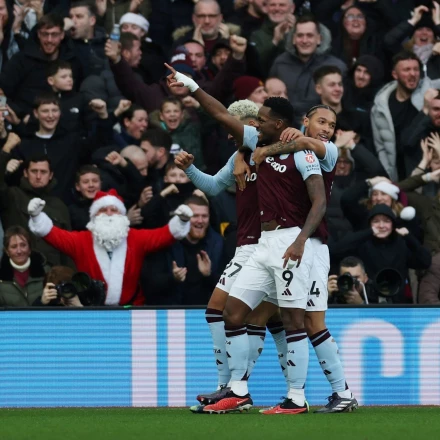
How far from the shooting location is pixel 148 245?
12.9 meters

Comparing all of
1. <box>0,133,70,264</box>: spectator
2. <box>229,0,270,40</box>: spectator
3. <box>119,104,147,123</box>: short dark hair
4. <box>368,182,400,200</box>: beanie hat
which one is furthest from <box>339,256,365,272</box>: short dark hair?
<box>229,0,270,40</box>: spectator

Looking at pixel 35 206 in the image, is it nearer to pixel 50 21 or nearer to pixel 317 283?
pixel 50 21

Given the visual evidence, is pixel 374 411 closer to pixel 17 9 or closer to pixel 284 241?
pixel 284 241

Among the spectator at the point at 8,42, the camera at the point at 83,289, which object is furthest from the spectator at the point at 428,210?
the spectator at the point at 8,42

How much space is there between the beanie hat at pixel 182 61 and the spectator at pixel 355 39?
209 centimetres

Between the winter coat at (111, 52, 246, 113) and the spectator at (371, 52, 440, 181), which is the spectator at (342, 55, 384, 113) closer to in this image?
the spectator at (371, 52, 440, 181)

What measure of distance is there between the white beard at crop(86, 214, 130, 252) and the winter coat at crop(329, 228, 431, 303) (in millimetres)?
2312

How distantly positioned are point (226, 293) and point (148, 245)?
110 inches

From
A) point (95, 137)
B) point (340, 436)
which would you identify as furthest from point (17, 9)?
point (340, 436)

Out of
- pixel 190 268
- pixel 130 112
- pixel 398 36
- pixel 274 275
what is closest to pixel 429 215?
pixel 190 268

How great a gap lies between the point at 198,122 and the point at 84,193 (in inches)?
83.4

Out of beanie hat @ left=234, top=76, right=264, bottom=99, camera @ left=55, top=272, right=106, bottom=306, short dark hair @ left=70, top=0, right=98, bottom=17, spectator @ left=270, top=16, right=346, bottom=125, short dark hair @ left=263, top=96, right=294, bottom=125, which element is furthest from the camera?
short dark hair @ left=70, top=0, right=98, bottom=17

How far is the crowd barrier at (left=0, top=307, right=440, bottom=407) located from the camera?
464 inches

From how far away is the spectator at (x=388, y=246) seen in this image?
13047 mm
